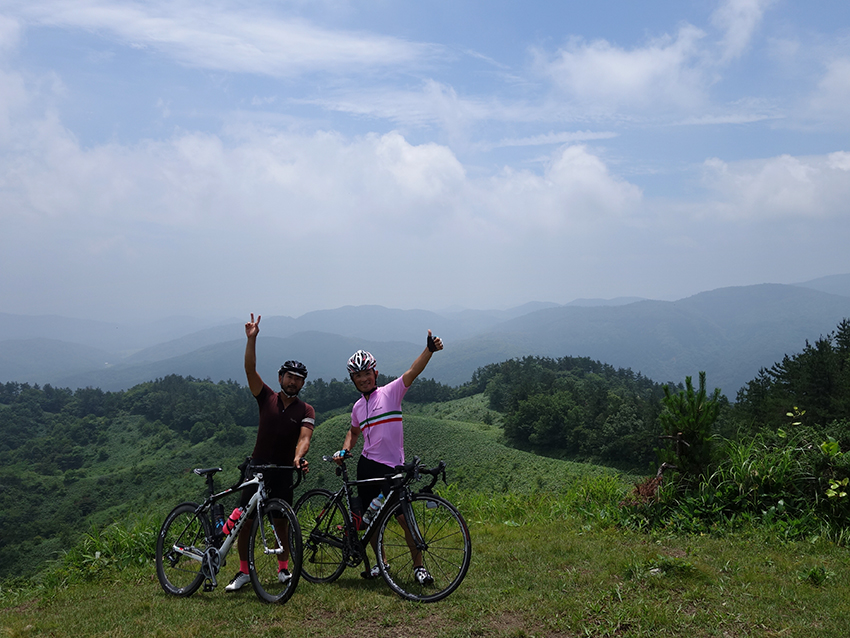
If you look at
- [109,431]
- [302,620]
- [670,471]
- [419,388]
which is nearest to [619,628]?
[302,620]

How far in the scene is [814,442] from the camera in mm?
7184

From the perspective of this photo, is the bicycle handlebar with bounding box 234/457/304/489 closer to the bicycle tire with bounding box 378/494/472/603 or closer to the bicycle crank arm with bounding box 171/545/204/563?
the bicycle crank arm with bounding box 171/545/204/563

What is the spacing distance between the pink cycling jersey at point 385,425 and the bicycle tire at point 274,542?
2.95ft

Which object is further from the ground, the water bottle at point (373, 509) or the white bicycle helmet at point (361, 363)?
the white bicycle helmet at point (361, 363)

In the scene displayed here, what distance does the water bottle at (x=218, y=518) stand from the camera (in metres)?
5.27

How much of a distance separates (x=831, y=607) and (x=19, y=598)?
27.2 ft

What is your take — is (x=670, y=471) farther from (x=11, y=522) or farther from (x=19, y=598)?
(x=11, y=522)

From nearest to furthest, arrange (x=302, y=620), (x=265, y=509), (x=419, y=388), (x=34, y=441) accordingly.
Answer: (x=302, y=620), (x=265, y=509), (x=419, y=388), (x=34, y=441)

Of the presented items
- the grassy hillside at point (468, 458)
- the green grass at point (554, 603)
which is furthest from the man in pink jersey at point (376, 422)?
the grassy hillside at point (468, 458)

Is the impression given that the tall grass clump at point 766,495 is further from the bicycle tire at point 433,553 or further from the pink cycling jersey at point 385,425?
the pink cycling jersey at point 385,425

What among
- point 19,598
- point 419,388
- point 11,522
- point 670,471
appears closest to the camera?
point 19,598

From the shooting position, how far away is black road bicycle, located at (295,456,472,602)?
484 centimetres

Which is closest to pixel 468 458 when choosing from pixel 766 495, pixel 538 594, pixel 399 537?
pixel 766 495

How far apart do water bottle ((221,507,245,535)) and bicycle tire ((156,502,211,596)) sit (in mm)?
207
